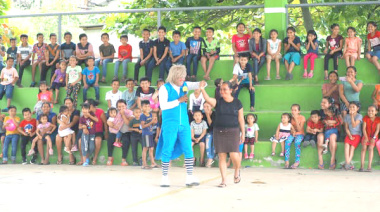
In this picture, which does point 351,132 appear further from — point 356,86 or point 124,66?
point 124,66

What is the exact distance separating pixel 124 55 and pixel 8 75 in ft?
9.13

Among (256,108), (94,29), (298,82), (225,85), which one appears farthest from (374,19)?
(225,85)

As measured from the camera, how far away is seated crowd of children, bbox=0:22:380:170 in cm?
1215

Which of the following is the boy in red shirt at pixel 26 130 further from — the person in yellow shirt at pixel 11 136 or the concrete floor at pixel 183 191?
the concrete floor at pixel 183 191

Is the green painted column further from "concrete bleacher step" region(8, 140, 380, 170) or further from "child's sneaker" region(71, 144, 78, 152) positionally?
"child's sneaker" region(71, 144, 78, 152)

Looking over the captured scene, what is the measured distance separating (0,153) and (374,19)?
9.46 m

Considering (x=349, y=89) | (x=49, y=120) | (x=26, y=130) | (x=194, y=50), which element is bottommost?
(x=26, y=130)

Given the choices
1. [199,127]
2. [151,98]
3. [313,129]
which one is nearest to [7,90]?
[151,98]

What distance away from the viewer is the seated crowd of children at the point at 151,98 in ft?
39.9

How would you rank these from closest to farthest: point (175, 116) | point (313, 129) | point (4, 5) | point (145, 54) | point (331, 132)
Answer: point (175, 116) < point (331, 132) < point (313, 129) < point (145, 54) < point (4, 5)

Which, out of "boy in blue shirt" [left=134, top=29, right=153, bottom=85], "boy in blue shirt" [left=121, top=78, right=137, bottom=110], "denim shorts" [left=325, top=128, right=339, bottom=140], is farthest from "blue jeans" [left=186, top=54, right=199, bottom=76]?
"denim shorts" [left=325, top=128, right=339, bottom=140]

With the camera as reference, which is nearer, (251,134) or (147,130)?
(251,134)

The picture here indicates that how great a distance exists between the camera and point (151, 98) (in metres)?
13.4

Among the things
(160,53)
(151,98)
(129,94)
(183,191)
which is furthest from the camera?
(160,53)
